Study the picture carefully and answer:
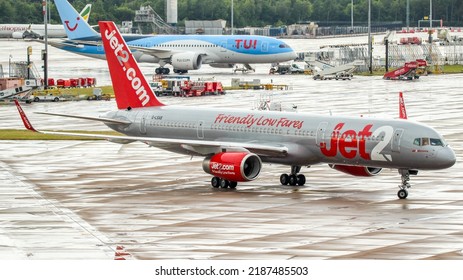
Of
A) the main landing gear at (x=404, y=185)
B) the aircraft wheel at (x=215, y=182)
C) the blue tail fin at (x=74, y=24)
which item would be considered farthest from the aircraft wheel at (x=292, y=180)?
the blue tail fin at (x=74, y=24)

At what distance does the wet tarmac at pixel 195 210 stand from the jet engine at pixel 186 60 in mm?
64976

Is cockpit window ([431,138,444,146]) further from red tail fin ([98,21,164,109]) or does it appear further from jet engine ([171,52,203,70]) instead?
jet engine ([171,52,203,70])

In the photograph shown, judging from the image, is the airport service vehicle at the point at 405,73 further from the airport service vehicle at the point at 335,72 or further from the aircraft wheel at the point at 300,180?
the aircraft wheel at the point at 300,180

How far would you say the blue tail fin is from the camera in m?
135

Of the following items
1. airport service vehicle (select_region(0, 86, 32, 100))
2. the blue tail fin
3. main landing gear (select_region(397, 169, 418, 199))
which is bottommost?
main landing gear (select_region(397, 169, 418, 199))

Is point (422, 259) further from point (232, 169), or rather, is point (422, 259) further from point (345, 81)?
point (345, 81)

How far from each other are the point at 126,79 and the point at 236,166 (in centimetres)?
1023

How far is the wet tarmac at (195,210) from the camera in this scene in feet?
120

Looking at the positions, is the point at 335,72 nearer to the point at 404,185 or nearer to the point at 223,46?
the point at 223,46

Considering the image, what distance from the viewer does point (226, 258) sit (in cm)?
3481

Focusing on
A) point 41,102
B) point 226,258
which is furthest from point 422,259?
point 41,102

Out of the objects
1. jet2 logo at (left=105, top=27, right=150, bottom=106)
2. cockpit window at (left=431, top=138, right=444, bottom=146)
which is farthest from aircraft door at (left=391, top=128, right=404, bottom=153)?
jet2 logo at (left=105, top=27, right=150, bottom=106)

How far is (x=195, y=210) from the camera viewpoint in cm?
4522
